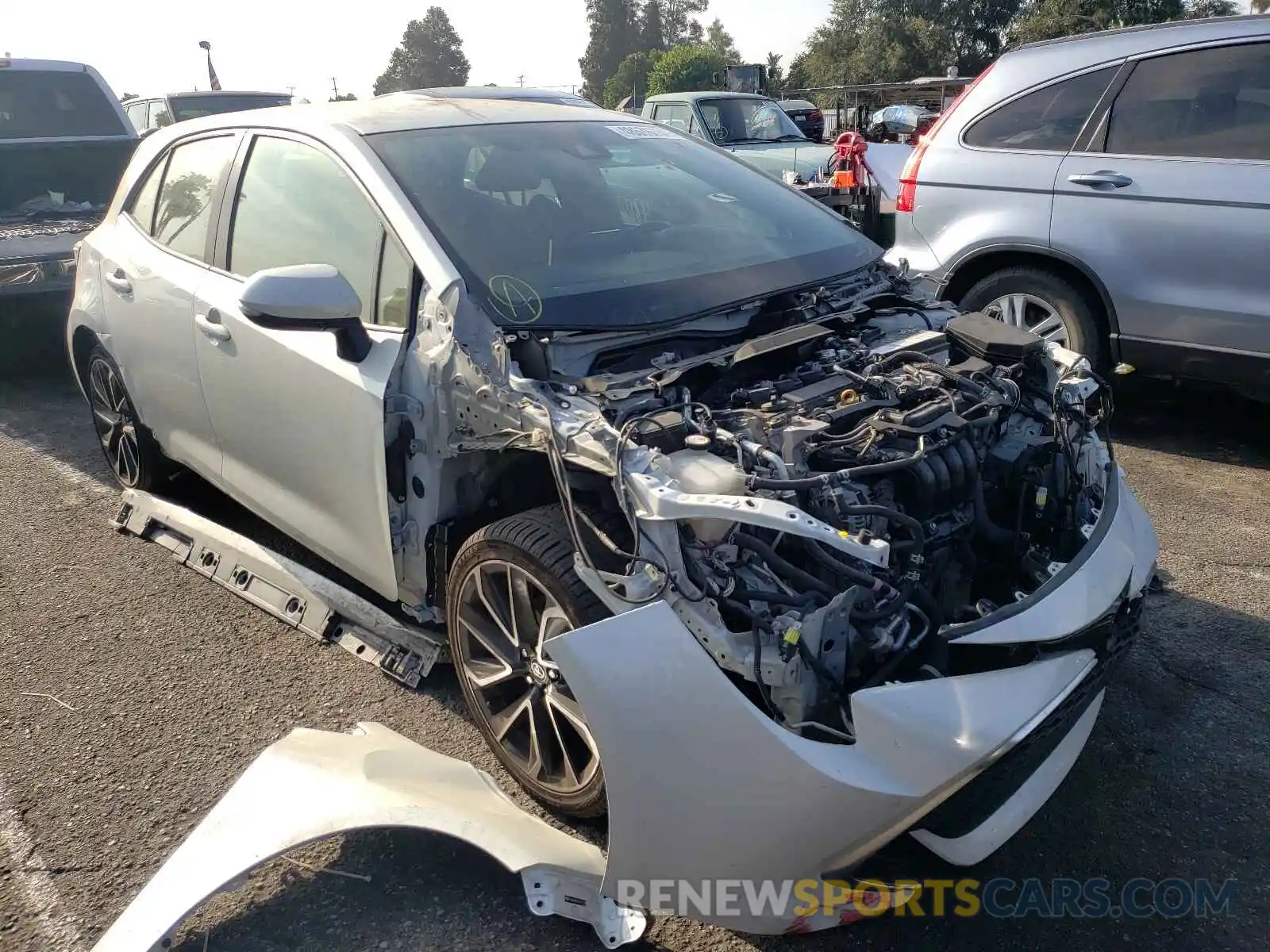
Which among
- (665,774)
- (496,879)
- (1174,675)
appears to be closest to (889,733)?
(665,774)

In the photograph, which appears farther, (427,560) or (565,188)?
(565,188)

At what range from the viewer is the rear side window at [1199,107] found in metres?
4.60

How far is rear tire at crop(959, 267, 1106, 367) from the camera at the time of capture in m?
5.05

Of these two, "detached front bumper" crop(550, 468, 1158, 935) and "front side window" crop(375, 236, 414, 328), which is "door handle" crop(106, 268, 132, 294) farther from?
"detached front bumper" crop(550, 468, 1158, 935)

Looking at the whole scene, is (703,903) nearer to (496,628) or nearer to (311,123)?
(496,628)

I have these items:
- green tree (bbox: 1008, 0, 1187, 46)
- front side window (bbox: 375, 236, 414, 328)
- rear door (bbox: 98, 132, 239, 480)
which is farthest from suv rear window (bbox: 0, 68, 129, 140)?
green tree (bbox: 1008, 0, 1187, 46)

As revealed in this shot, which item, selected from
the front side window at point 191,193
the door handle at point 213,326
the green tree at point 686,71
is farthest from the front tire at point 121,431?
the green tree at point 686,71

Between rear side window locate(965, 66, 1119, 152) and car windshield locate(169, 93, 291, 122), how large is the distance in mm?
8982

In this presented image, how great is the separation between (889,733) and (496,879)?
110cm

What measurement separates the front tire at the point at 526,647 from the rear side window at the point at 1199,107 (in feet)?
13.2

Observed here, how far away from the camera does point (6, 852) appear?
2639 mm

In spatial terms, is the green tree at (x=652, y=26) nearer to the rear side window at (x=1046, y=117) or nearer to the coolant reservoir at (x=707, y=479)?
the rear side window at (x=1046, y=117)

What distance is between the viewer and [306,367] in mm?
3014

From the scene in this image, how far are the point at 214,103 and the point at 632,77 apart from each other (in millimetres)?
55221
